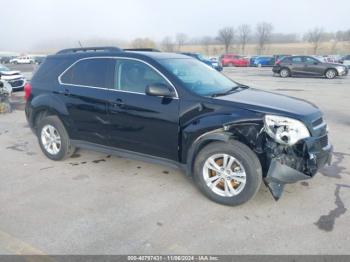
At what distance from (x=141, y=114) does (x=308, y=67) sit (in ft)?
65.6

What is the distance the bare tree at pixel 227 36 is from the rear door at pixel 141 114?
213 ft

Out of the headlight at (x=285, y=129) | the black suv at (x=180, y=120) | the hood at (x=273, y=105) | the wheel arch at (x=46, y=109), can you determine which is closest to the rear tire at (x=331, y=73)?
the black suv at (x=180, y=120)

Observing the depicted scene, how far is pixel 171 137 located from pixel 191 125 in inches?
13.2

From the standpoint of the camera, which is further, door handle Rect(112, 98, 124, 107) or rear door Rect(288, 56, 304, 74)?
rear door Rect(288, 56, 304, 74)

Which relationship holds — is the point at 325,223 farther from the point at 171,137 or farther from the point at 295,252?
the point at 171,137

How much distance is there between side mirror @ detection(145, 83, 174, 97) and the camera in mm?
3904

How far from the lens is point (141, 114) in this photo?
4164mm

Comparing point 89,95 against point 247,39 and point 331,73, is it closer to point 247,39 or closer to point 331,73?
point 331,73

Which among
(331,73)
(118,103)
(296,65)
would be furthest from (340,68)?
(118,103)

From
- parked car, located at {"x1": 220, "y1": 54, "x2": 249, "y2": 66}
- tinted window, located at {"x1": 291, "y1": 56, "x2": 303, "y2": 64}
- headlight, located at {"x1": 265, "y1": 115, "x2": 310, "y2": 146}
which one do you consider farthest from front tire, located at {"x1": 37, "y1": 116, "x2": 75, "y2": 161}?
parked car, located at {"x1": 220, "y1": 54, "x2": 249, "y2": 66}

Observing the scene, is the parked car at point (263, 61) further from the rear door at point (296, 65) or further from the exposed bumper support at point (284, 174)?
the exposed bumper support at point (284, 174)

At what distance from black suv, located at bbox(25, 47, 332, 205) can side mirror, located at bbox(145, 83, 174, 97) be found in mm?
13

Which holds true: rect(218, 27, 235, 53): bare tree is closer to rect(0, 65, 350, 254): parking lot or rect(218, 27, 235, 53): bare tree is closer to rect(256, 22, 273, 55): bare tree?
rect(256, 22, 273, 55): bare tree

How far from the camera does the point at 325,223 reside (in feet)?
10.9
